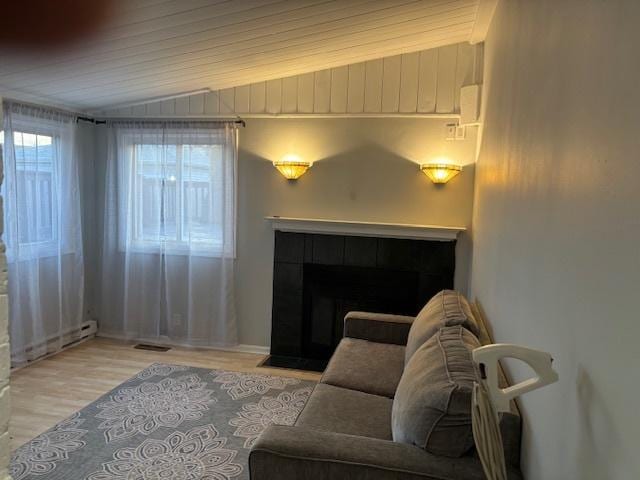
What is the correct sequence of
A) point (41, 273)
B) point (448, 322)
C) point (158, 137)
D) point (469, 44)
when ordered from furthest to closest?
point (158, 137) < point (41, 273) < point (469, 44) < point (448, 322)

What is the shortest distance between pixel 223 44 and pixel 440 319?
2143 mm

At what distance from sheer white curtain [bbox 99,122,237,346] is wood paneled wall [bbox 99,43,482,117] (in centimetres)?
26

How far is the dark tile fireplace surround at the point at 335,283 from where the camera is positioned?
413 cm

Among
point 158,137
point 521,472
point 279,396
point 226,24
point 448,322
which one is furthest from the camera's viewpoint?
point 158,137

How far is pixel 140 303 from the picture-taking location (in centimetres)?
475

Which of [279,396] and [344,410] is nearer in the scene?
[344,410]

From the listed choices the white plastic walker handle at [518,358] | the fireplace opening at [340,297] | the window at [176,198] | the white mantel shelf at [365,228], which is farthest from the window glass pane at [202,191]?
the white plastic walker handle at [518,358]

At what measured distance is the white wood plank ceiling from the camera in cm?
265

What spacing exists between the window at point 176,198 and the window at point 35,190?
66cm

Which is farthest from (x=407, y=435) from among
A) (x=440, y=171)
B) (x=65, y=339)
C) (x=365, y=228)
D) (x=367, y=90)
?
(x=65, y=339)

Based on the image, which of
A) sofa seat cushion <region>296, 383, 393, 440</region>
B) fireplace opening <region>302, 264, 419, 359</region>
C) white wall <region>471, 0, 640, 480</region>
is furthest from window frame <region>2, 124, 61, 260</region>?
white wall <region>471, 0, 640, 480</region>

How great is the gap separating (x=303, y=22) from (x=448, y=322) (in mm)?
1904

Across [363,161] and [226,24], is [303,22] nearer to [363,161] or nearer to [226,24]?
[226,24]

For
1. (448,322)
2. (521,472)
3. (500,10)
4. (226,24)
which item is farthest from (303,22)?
(521,472)
